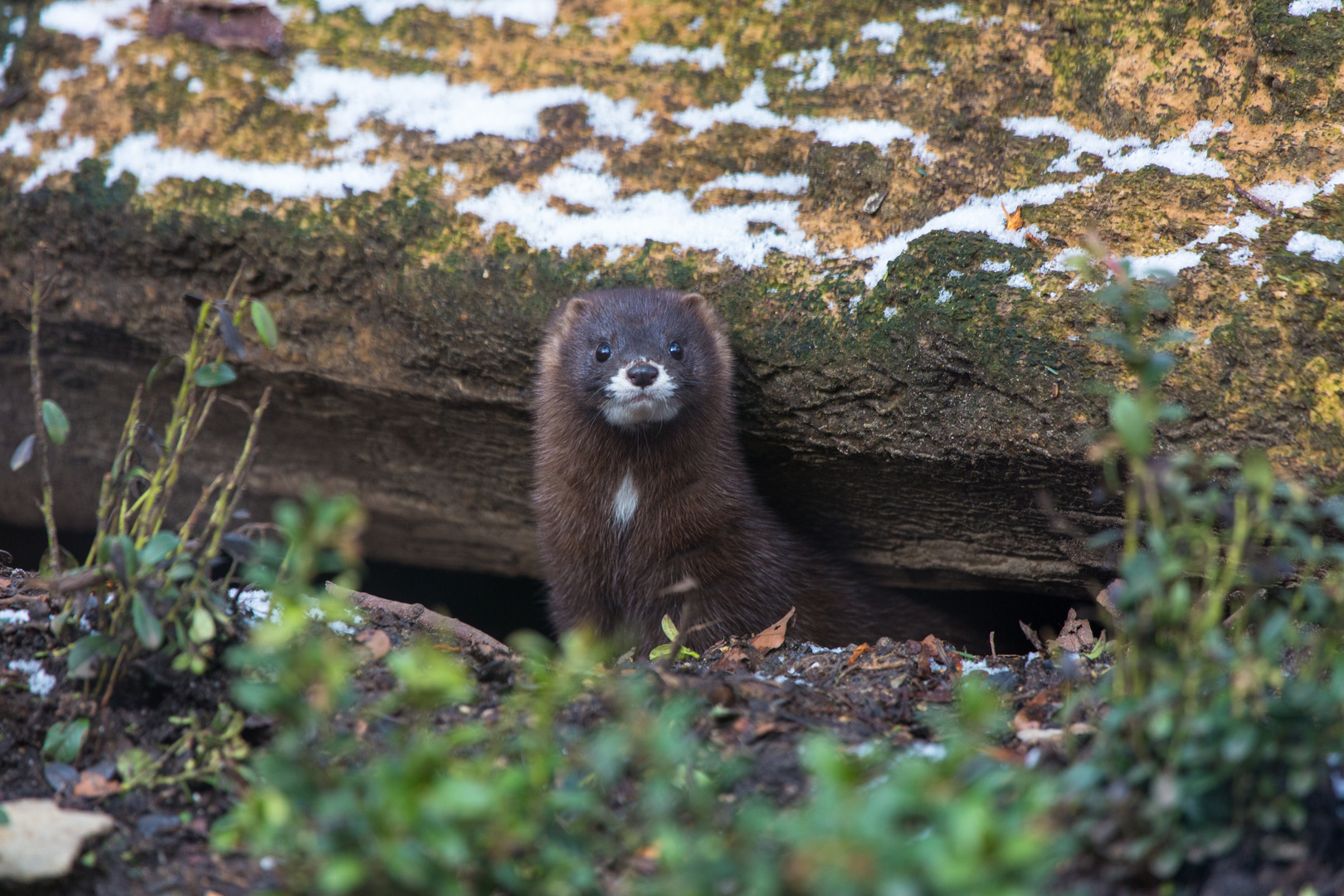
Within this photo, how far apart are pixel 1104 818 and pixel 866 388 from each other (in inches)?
100

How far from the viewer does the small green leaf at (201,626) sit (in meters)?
2.61

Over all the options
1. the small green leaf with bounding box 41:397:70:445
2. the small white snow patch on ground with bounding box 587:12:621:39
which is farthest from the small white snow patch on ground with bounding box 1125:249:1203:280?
the small green leaf with bounding box 41:397:70:445

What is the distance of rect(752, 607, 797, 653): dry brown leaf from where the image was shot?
4371 mm

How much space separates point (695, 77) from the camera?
4828 mm

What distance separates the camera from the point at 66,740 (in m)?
2.69

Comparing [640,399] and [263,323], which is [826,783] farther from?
[640,399]

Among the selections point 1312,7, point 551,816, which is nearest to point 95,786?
point 551,816

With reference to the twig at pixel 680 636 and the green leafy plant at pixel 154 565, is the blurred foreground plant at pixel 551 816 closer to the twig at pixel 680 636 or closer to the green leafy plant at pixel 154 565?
the green leafy plant at pixel 154 565

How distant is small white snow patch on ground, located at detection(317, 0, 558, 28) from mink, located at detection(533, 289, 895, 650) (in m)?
1.54

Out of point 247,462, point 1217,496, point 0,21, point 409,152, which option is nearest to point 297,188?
point 409,152

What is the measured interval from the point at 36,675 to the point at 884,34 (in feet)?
13.5

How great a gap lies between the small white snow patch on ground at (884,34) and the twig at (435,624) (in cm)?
310

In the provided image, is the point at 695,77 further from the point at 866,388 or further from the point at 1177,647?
the point at 1177,647

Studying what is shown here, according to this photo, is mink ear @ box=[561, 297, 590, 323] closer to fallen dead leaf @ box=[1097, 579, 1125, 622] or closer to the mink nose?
the mink nose
